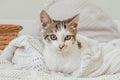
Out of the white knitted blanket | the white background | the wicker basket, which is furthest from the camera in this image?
the white background

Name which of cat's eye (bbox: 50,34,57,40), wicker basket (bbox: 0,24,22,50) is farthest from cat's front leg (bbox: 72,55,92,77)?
wicker basket (bbox: 0,24,22,50)

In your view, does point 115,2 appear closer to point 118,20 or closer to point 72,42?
point 118,20

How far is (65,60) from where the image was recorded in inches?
44.8

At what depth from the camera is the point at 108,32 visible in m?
1.47

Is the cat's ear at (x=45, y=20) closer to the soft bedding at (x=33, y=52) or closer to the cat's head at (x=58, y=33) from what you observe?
the cat's head at (x=58, y=33)

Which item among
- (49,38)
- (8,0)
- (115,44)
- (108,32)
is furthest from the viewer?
(8,0)

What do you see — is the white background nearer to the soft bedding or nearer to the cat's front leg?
the soft bedding

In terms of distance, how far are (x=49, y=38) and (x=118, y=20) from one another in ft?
2.52

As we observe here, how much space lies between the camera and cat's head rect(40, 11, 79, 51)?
107 centimetres

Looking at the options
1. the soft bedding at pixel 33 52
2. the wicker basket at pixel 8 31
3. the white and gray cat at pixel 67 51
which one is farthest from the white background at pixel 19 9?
the white and gray cat at pixel 67 51

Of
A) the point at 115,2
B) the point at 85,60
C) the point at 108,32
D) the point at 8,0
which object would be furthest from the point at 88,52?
the point at 8,0

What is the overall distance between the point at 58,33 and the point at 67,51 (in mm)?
90

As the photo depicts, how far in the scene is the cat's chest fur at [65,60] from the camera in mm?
1133

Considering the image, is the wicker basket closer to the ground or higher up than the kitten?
closer to the ground
